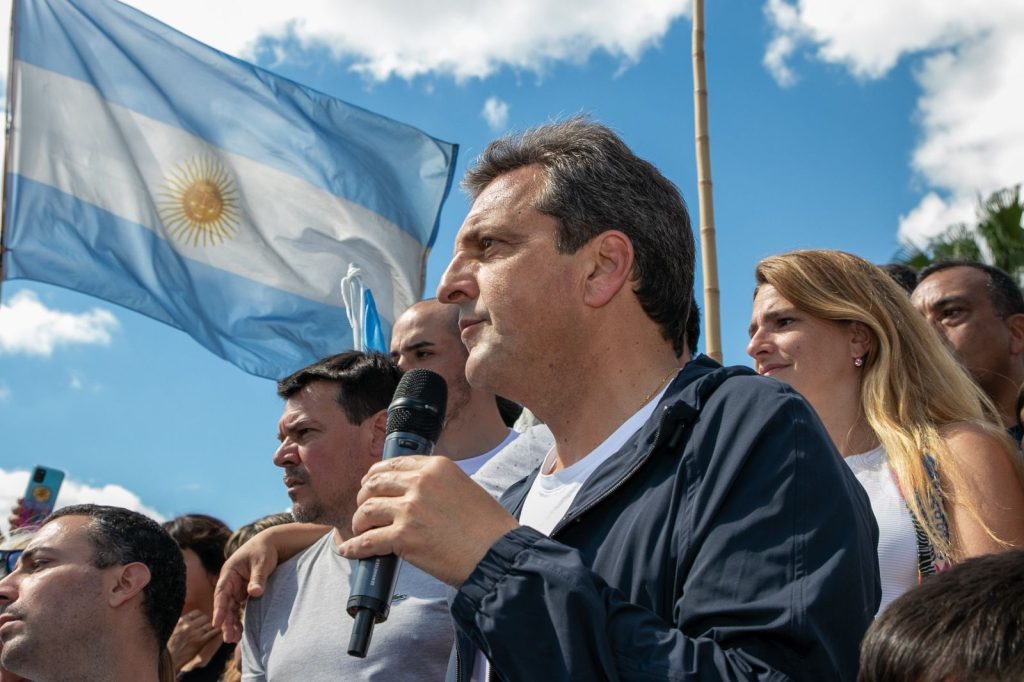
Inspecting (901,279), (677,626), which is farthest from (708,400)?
(901,279)

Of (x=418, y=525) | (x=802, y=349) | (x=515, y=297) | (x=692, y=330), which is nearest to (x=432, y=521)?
(x=418, y=525)

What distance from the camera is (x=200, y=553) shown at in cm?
602

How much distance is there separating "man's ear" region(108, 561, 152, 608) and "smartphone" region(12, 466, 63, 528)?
50.9 inches

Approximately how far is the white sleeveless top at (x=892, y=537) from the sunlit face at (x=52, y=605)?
274 cm

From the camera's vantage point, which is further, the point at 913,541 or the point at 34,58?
the point at 34,58

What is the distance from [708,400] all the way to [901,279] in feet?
13.5

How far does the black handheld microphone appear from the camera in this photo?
2010 millimetres

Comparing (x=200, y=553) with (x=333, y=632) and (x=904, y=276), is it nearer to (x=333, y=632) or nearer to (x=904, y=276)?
(x=333, y=632)

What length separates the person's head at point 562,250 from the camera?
2.52 meters

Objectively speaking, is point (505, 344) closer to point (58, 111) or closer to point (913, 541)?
point (913, 541)

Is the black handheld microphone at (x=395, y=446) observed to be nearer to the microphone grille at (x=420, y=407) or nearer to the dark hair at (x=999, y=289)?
the microphone grille at (x=420, y=407)

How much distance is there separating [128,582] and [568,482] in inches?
102

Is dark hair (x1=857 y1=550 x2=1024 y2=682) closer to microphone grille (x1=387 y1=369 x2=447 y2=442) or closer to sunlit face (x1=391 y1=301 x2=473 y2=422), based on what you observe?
microphone grille (x1=387 y1=369 x2=447 y2=442)

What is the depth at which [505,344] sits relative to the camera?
2.51 meters
